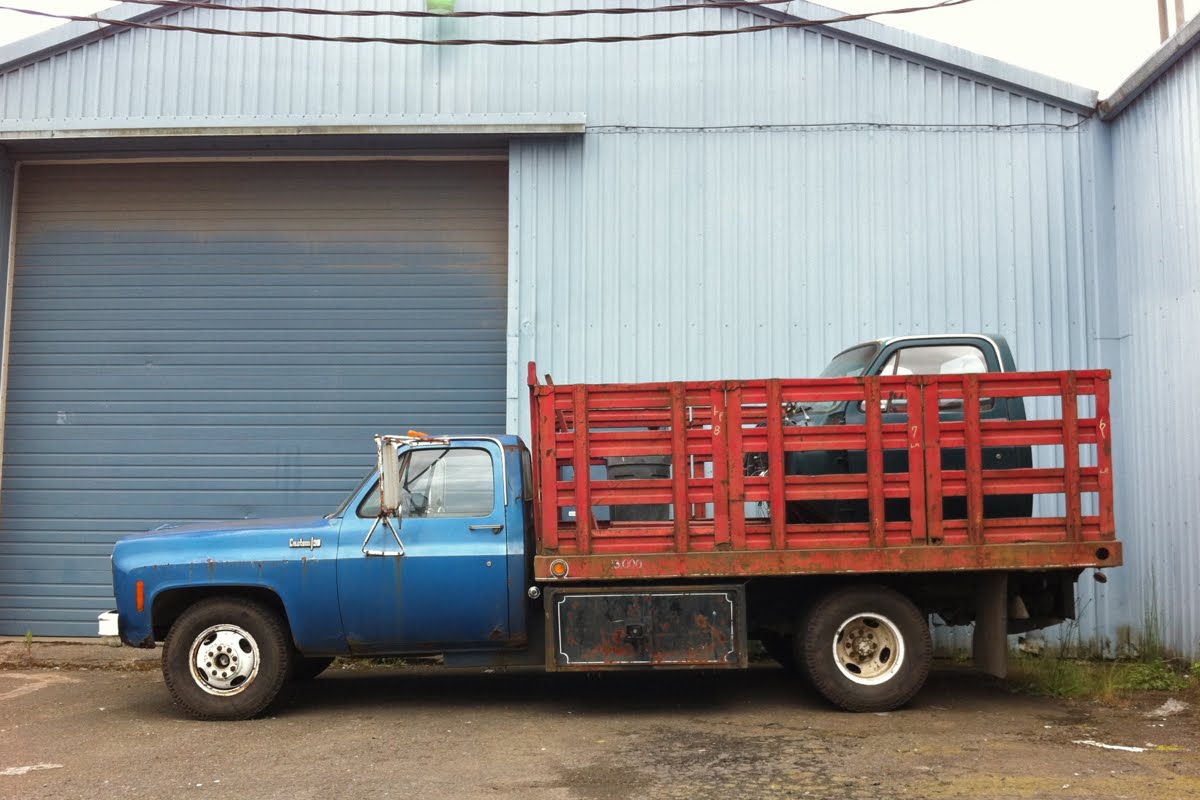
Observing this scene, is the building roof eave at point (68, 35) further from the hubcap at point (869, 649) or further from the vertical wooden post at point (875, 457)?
the hubcap at point (869, 649)

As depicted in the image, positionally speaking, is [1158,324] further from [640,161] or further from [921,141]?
[640,161]

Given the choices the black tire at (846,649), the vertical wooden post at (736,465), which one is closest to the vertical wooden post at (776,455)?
the vertical wooden post at (736,465)

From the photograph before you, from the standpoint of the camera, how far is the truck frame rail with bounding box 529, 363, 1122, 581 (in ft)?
23.2

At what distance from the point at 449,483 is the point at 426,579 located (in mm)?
694

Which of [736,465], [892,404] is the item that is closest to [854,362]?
[892,404]

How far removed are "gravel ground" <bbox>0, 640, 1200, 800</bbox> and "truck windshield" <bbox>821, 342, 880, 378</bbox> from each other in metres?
2.51

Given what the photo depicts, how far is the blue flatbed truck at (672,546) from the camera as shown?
7086 millimetres

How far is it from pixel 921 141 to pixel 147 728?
28.8 feet

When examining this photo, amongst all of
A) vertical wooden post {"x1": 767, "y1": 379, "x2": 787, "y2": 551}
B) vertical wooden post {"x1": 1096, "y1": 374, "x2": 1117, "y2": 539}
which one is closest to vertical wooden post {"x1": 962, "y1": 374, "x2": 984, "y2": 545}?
vertical wooden post {"x1": 1096, "y1": 374, "x2": 1117, "y2": 539}

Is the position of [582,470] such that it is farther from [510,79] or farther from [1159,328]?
[1159,328]

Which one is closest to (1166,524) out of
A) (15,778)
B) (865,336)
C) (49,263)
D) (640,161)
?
(865,336)

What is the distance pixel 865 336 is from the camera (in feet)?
34.7

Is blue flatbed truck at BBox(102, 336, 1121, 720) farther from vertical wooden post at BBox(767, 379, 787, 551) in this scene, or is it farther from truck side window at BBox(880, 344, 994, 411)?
truck side window at BBox(880, 344, 994, 411)

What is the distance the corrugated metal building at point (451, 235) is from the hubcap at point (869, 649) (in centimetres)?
376
